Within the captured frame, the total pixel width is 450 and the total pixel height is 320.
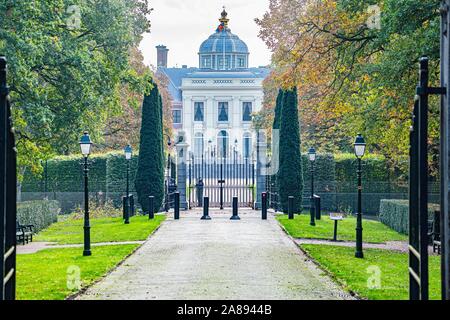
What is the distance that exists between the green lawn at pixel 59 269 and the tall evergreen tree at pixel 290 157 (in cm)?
1267

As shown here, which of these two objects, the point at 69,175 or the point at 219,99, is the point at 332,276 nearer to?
the point at 69,175

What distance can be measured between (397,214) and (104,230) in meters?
8.87

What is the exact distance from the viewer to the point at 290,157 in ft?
103

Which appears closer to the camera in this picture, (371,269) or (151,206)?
(371,269)

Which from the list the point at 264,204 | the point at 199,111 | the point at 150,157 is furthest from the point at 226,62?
the point at 264,204

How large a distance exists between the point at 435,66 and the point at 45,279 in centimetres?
984

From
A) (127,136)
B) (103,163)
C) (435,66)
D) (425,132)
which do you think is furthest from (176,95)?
(425,132)

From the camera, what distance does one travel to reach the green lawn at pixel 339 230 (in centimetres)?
2242

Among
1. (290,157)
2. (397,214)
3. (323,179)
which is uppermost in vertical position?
Result: (290,157)
